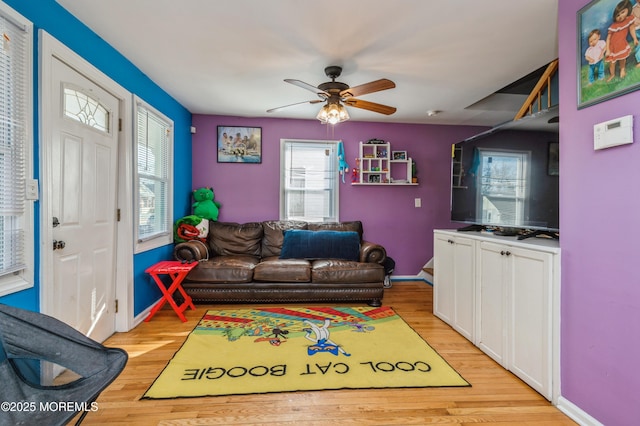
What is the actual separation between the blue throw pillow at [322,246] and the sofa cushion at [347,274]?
0.31 metres

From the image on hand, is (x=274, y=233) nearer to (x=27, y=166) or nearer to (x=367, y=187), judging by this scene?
(x=367, y=187)

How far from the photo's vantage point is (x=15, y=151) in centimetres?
157

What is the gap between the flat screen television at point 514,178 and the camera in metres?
1.90

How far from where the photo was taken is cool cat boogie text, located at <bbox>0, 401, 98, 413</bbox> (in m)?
1.14

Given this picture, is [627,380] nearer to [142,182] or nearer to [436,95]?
[436,95]

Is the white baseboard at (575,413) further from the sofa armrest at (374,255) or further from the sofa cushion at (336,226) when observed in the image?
the sofa cushion at (336,226)

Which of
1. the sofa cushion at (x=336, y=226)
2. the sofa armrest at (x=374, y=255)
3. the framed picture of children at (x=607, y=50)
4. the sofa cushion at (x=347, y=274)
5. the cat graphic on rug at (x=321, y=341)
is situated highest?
the framed picture of children at (x=607, y=50)

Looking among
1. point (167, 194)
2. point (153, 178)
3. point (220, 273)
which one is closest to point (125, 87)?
point (153, 178)

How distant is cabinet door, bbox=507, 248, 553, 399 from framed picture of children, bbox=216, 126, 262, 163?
3360mm

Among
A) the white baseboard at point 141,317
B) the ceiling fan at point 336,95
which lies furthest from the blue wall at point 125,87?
the ceiling fan at point 336,95

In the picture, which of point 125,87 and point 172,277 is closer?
point 125,87

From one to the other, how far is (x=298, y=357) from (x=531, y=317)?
59.2 inches

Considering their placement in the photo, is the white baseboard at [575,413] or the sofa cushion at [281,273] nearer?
the white baseboard at [575,413]

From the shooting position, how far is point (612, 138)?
1.39 metres
